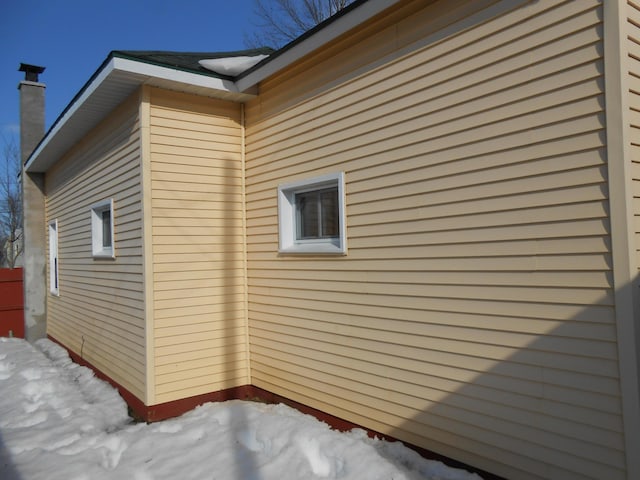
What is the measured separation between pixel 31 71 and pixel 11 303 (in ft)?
17.5

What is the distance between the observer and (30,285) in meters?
10.0

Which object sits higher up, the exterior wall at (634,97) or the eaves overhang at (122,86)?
the eaves overhang at (122,86)

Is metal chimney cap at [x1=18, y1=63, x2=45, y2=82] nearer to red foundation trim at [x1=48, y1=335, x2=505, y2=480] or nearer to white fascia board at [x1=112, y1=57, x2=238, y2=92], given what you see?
white fascia board at [x1=112, y1=57, x2=238, y2=92]

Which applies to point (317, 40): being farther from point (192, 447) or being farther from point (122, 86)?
point (192, 447)

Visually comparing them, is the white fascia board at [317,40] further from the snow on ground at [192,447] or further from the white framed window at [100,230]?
the snow on ground at [192,447]

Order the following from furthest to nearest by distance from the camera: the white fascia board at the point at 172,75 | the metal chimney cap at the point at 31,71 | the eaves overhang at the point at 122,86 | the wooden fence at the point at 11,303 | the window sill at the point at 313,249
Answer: the wooden fence at the point at 11,303
the metal chimney cap at the point at 31,71
the eaves overhang at the point at 122,86
the white fascia board at the point at 172,75
the window sill at the point at 313,249

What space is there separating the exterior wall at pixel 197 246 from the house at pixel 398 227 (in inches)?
1.0

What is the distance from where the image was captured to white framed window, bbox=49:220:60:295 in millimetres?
9578

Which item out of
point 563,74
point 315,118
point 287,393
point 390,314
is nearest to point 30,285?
point 287,393

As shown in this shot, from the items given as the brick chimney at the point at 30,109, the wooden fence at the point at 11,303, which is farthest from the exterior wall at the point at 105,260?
the wooden fence at the point at 11,303

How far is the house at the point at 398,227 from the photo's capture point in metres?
2.63

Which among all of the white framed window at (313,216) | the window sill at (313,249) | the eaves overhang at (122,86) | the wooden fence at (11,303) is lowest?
the wooden fence at (11,303)

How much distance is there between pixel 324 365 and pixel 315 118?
2483 mm

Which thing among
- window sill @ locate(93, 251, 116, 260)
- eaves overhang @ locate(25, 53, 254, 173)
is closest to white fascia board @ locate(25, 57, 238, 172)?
eaves overhang @ locate(25, 53, 254, 173)
